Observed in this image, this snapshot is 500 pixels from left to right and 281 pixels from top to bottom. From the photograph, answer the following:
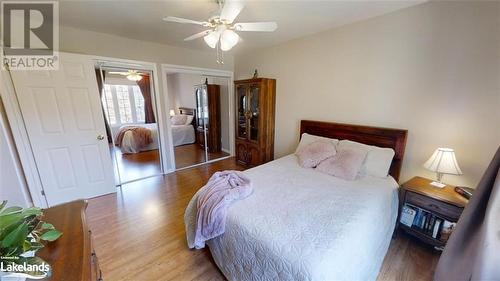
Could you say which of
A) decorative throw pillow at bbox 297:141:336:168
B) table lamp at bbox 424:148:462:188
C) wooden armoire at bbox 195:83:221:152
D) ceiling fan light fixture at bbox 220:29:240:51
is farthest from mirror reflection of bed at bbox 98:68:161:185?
table lamp at bbox 424:148:462:188

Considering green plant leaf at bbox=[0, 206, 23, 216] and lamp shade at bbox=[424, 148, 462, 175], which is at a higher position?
green plant leaf at bbox=[0, 206, 23, 216]

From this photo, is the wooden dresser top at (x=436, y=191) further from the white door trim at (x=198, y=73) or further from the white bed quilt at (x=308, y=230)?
the white door trim at (x=198, y=73)

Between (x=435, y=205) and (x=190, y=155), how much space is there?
14.4ft

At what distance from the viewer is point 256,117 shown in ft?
11.8

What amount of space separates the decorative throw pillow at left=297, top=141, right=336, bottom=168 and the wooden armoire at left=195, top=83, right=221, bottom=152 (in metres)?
2.63

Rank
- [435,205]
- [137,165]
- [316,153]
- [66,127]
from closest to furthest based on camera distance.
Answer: [435,205], [316,153], [66,127], [137,165]

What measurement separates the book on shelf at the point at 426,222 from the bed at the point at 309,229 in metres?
0.10

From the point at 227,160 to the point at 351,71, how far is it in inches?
120

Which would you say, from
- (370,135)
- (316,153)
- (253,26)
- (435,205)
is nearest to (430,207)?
(435,205)

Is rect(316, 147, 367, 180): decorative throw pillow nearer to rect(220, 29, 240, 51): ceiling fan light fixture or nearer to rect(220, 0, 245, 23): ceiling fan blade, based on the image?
rect(220, 29, 240, 51): ceiling fan light fixture

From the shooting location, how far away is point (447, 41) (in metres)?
1.81

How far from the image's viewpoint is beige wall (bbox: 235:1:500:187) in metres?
1.67

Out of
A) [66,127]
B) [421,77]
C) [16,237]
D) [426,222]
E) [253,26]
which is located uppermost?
A: [253,26]

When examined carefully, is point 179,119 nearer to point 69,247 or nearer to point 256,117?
point 256,117
